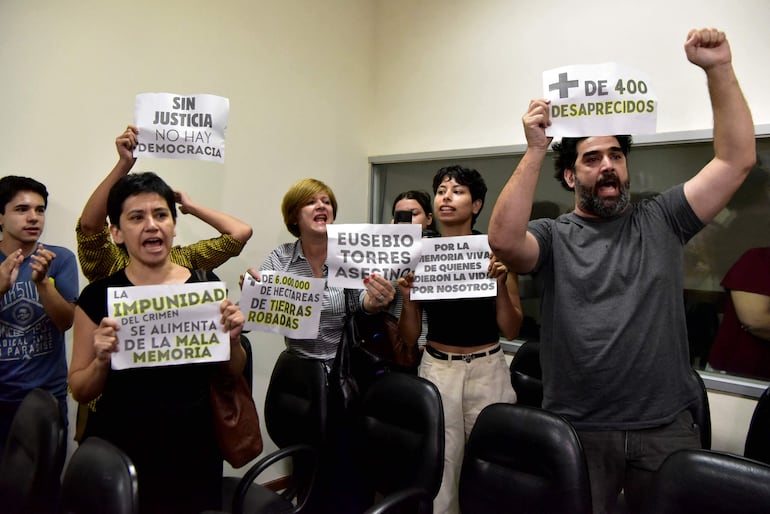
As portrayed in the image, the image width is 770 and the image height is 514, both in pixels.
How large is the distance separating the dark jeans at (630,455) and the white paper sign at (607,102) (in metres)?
0.92

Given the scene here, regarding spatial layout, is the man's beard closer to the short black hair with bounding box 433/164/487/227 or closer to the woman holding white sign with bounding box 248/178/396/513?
the short black hair with bounding box 433/164/487/227

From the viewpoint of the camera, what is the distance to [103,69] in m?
2.50

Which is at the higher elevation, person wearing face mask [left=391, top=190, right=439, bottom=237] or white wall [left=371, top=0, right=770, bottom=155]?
white wall [left=371, top=0, right=770, bottom=155]

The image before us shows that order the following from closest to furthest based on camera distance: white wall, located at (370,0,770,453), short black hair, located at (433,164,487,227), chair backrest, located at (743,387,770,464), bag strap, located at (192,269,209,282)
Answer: bag strap, located at (192,269,209,282) < chair backrest, located at (743,387,770,464) < short black hair, located at (433,164,487,227) < white wall, located at (370,0,770,453)

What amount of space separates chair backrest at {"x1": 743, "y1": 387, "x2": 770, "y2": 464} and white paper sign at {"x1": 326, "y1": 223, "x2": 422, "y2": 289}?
1.44m

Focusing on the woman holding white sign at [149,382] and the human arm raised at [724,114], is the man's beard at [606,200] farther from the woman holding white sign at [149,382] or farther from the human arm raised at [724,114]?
the woman holding white sign at [149,382]

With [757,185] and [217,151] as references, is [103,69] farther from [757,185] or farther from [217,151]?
[757,185]

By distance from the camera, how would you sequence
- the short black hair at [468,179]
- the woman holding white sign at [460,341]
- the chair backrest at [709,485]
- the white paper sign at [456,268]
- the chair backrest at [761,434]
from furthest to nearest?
the short black hair at [468,179]
the woman holding white sign at [460,341]
the white paper sign at [456,268]
the chair backrest at [761,434]
the chair backrest at [709,485]

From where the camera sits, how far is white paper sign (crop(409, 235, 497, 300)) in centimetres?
196

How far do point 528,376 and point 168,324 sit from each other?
5.44 ft

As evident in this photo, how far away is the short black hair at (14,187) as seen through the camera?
6.74ft

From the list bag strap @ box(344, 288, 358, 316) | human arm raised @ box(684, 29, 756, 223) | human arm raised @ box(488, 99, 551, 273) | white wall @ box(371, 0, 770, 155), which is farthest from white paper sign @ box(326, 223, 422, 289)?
white wall @ box(371, 0, 770, 155)

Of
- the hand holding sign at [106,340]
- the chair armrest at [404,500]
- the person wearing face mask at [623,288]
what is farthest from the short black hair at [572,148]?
the hand holding sign at [106,340]

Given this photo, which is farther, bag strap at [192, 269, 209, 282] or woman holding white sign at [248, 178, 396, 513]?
woman holding white sign at [248, 178, 396, 513]
